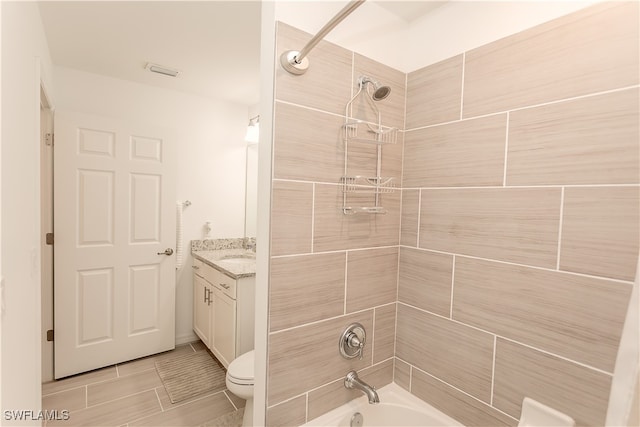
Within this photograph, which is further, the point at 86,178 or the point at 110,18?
the point at 86,178

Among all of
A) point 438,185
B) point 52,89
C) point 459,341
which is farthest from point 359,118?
point 52,89

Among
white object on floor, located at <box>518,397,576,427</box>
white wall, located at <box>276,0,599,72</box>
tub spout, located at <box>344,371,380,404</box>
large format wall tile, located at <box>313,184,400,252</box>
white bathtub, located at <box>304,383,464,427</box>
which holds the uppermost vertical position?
white wall, located at <box>276,0,599,72</box>

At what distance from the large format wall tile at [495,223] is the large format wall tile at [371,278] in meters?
0.18

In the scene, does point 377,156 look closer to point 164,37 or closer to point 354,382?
point 354,382

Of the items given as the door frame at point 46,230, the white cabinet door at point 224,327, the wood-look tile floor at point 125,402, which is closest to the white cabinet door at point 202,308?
the white cabinet door at point 224,327

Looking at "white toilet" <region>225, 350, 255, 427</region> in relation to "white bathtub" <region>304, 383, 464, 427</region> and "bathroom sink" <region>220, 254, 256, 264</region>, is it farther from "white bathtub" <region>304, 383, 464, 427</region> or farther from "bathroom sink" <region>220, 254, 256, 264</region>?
"bathroom sink" <region>220, 254, 256, 264</region>

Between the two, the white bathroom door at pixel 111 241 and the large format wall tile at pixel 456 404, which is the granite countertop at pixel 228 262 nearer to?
the white bathroom door at pixel 111 241

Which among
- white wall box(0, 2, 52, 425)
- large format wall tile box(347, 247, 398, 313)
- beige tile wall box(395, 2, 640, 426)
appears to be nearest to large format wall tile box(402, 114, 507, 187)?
beige tile wall box(395, 2, 640, 426)

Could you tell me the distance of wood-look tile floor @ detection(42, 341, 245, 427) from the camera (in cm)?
187

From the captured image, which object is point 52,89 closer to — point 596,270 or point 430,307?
point 430,307

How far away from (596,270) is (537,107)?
1.80 ft

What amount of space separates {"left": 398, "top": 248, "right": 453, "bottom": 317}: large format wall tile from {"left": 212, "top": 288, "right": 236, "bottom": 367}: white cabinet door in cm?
121

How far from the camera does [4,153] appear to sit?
93cm

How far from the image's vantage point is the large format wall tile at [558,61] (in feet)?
2.88
